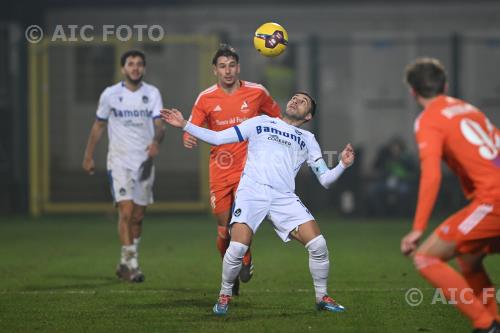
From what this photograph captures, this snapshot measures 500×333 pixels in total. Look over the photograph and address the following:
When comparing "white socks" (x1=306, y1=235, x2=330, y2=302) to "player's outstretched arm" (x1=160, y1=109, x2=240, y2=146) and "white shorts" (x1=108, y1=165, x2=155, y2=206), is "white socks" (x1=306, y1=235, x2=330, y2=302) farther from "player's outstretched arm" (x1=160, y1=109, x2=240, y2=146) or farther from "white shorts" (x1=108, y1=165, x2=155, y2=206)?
"white shorts" (x1=108, y1=165, x2=155, y2=206)

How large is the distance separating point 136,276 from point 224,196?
Answer: 1688 mm

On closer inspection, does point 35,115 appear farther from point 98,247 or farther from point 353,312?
point 353,312

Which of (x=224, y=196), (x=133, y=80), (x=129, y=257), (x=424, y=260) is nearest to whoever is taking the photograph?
(x=424, y=260)

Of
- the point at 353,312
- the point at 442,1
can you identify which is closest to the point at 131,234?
the point at 353,312

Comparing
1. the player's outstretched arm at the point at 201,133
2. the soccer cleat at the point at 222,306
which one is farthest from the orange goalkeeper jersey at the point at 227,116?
the soccer cleat at the point at 222,306

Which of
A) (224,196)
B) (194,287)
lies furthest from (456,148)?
(194,287)

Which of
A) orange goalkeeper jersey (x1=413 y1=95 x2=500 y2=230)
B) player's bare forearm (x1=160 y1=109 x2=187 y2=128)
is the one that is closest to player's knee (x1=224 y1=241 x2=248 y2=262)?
player's bare forearm (x1=160 y1=109 x2=187 y2=128)

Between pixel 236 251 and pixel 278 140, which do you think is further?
pixel 278 140

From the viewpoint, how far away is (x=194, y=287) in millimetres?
10734

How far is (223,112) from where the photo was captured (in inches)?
402

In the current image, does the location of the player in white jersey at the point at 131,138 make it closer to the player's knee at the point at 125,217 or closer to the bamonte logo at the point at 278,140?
the player's knee at the point at 125,217

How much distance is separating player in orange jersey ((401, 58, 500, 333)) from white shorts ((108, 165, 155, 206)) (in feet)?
16.9

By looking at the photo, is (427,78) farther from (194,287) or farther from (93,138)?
(93,138)

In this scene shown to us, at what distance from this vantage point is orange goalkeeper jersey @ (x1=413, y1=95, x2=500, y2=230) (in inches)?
270
